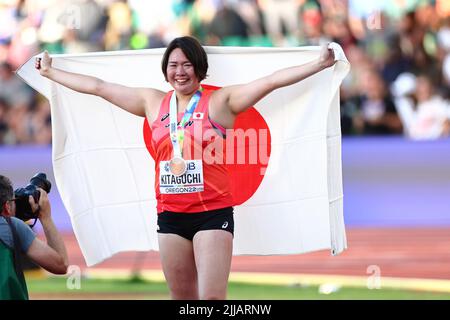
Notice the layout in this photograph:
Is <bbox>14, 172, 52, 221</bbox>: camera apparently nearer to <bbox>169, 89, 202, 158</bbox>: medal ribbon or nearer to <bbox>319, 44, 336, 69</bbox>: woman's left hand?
<bbox>169, 89, 202, 158</bbox>: medal ribbon

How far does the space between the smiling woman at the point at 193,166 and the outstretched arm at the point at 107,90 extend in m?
0.23

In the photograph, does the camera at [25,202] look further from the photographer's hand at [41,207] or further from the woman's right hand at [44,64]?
the woman's right hand at [44,64]

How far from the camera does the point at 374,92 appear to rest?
17.5 meters

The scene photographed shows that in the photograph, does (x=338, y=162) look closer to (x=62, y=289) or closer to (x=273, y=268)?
(x=62, y=289)

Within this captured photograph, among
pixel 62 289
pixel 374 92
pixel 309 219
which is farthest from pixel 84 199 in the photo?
pixel 374 92

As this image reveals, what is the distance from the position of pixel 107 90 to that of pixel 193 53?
80 centimetres

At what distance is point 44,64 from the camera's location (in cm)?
870

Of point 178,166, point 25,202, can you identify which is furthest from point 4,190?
point 178,166

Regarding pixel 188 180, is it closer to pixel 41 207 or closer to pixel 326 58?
pixel 41 207

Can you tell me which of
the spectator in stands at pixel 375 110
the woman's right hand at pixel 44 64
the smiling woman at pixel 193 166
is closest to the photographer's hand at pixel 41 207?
the smiling woman at pixel 193 166

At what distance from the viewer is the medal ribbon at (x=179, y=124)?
780 centimetres

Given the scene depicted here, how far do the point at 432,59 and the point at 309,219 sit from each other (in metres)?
9.23

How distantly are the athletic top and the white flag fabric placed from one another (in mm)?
1026
